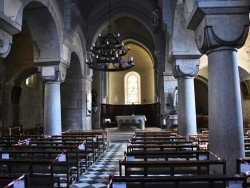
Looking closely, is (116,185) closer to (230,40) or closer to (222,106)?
(222,106)

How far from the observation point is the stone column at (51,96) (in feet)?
32.9

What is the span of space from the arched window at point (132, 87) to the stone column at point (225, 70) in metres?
20.0

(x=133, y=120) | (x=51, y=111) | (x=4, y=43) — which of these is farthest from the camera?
(x=133, y=120)

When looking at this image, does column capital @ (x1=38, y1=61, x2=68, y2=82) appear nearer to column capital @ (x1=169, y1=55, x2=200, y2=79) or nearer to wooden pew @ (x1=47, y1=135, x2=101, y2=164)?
wooden pew @ (x1=47, y1=135, x2=101, y2=164)

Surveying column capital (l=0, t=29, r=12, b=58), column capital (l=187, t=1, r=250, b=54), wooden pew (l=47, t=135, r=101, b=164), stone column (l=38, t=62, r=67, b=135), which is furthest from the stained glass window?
Answer: column capital (l=187, t=1, r=250, b=54)

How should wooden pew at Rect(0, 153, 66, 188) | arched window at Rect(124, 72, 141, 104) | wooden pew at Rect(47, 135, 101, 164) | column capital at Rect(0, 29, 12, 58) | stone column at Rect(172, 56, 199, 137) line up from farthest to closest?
arched window at Rect(124, 72, 141, 104) → stone column at Rect(172, 56, 199, 137) → wooden pew at Rect(47, 135, 101, 164) → column capital at Rect(0, 29, 12, 58) → wooden pew at Rect(0, 153, 66, 188)

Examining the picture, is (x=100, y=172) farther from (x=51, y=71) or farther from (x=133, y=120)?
(x=133, y=120)

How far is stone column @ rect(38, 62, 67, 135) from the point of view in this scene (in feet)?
32.9

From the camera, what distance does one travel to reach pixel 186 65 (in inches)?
335

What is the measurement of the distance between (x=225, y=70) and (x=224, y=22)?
32.1 inches

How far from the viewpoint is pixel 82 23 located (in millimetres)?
14273

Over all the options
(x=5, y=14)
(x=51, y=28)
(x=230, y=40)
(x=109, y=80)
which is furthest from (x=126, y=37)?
(x=230, y=40)

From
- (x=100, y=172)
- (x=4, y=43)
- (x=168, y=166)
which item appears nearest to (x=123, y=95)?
(x=100, y=172)

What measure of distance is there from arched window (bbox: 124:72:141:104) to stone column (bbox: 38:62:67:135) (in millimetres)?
14741
